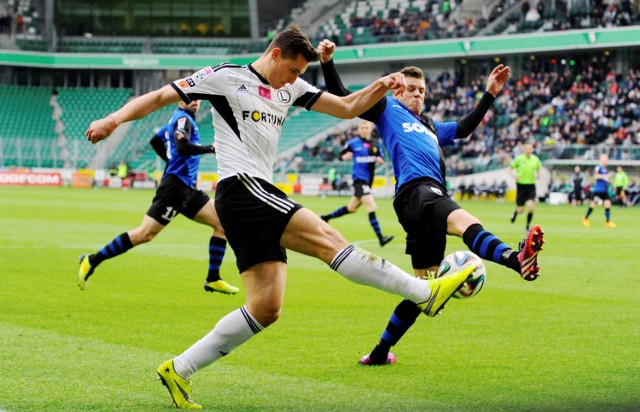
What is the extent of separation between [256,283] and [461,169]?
44467mm

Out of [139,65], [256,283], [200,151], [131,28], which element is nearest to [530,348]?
[256,283]

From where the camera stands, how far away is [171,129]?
1188 centimetres

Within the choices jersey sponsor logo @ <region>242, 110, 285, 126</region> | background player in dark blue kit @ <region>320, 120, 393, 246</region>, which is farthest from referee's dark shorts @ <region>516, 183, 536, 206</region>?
jersey sponsor logo @ <region>242, 110, 285, 126</region>

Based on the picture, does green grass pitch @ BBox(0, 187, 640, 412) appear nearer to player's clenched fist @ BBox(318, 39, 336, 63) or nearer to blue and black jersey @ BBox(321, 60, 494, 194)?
blue and black jersey @ BBox(321, 60, 494, 194)

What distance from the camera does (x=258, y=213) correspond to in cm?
583

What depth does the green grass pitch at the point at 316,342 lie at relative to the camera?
20.4 feet

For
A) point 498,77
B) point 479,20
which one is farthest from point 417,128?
point 479,20

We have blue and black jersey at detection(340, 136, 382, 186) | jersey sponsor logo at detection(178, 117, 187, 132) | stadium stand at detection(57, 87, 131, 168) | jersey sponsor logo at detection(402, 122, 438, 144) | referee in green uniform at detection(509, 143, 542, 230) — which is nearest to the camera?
jersey sponsor logo at detection(402, 122, 438, 144)

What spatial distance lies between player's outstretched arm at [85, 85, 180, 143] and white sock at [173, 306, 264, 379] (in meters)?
1.37

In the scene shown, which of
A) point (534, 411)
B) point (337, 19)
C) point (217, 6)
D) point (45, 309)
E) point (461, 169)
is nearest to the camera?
point (534, 411)

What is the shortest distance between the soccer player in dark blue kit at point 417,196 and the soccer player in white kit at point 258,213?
739 mm

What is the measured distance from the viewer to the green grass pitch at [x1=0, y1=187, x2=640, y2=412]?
6.21 meters

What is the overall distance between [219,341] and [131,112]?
5.03ft

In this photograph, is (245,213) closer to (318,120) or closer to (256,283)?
(256,283)
